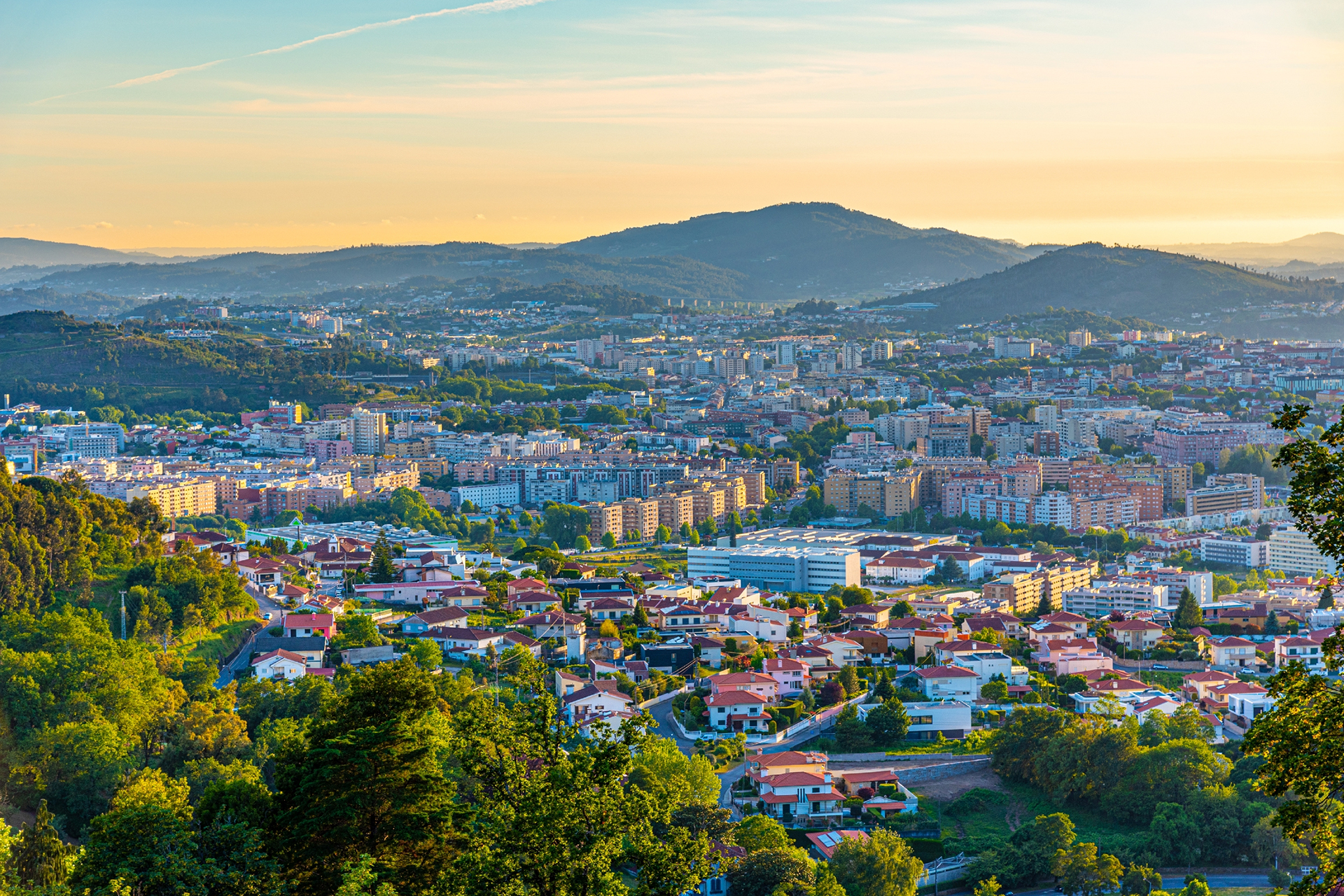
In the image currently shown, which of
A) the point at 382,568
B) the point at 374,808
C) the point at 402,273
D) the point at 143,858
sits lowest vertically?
the point at 382,568

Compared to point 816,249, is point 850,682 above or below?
below

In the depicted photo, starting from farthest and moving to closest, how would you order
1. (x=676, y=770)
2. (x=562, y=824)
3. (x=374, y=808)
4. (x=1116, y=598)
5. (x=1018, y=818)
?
1. (x=1116, y=598)
2. (x=1018, y=818)
3. (x=676, y=770)
4. (x=374, y=808)
5. (x=562, y=824)

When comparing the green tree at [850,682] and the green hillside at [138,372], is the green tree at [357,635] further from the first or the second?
the green hillside at [138,372]

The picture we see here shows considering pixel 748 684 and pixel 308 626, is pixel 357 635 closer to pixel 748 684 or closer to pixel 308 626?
pixel 308 626

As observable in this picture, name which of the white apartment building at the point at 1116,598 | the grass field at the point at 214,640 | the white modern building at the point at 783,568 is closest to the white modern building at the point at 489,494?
the white modern building at the point at 783,568

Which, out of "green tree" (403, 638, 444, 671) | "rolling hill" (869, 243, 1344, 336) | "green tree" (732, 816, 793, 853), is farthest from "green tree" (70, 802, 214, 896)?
"rolling hill" (869, 243, 1344, 336)

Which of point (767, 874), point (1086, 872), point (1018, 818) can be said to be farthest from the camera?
point (1018, 818)

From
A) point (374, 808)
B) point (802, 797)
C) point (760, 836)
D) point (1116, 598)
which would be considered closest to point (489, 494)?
point (1116, 598)
